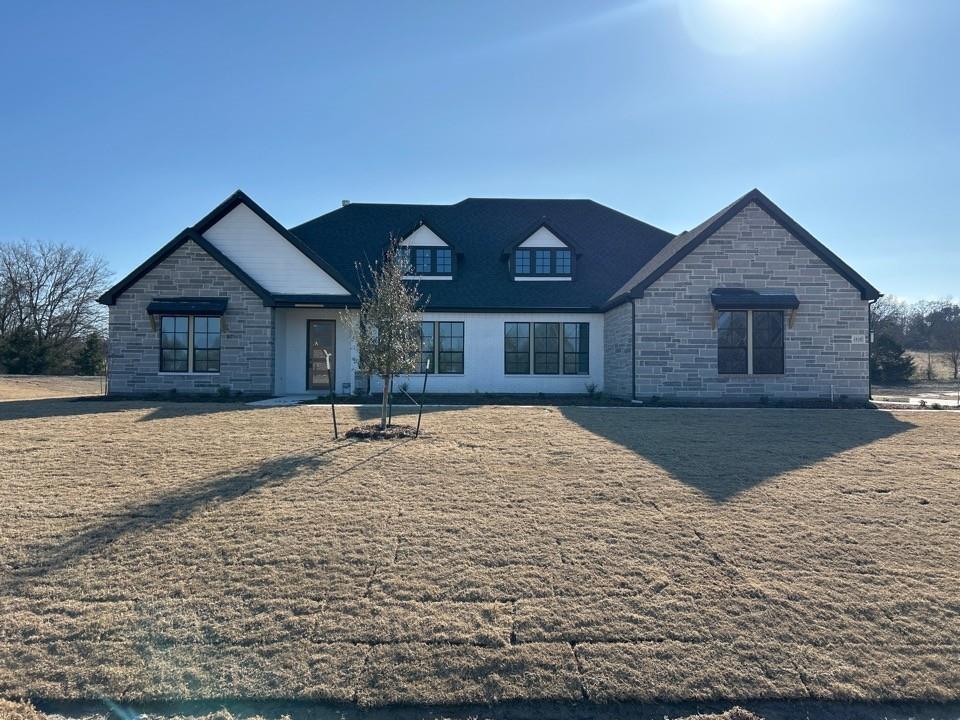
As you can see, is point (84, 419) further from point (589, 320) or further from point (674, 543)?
point (589, 320)

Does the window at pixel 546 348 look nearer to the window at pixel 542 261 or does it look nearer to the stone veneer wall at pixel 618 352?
the stone veneer wall at pixel 618 352

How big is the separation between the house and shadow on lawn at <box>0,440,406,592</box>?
1020 centimetres

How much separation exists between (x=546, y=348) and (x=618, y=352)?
258 centimetres

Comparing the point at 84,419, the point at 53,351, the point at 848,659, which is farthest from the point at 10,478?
the point at 53,351

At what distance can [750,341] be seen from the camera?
1625cm

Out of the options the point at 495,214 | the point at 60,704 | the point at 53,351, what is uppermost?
the point at 495,214

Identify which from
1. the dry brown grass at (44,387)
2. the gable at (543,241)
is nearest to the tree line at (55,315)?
the dry brown grass at (44,387)

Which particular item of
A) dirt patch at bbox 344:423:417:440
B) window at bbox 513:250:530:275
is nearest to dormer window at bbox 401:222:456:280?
window at bbox 513:250:530:275

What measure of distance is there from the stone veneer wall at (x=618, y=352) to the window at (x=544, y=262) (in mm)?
2518

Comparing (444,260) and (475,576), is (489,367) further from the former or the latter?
(475,576)

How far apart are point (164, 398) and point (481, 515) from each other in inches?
549

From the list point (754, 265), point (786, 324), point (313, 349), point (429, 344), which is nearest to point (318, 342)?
point (313, 349)

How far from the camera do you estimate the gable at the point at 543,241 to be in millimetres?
19781

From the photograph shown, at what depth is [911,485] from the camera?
22.2 ft
